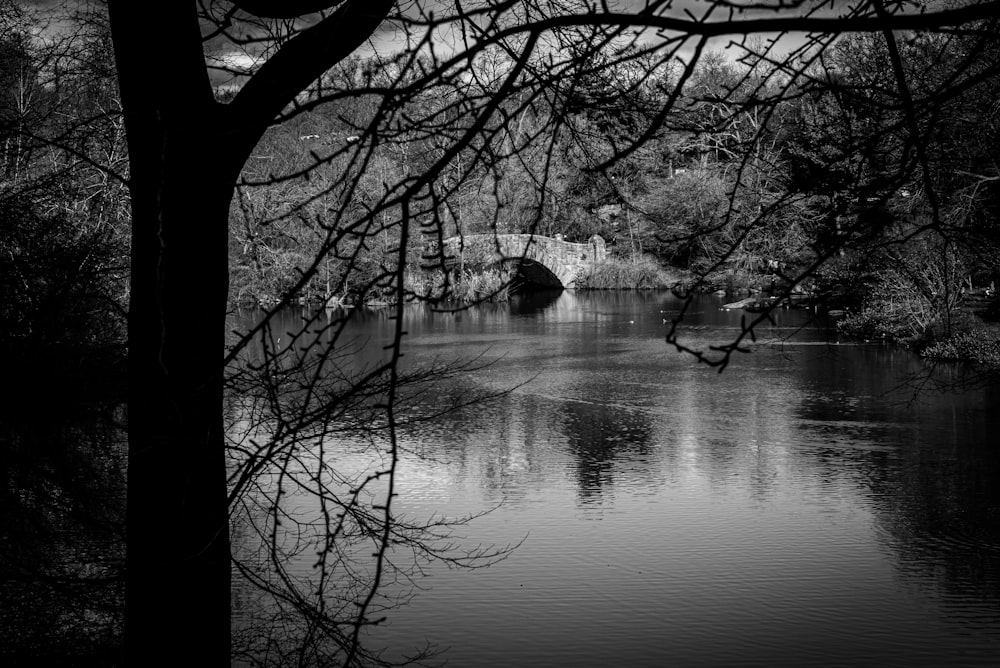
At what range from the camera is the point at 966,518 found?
26.0ft

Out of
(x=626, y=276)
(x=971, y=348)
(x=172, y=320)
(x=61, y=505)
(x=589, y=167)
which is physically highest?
(x=626, y=276)

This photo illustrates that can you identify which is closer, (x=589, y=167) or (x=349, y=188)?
(x=349, y=188)

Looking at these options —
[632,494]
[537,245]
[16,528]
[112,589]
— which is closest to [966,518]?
[632,494]

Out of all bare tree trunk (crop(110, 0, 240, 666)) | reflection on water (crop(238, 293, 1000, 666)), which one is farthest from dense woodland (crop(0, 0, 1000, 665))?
reflection on water (crop(238, 293, 1000, 666))

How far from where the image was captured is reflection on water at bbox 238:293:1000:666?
6137mm

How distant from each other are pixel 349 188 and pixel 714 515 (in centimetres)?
724

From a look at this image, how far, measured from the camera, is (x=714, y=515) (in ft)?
27.2

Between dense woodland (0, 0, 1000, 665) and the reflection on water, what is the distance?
25.7 inches

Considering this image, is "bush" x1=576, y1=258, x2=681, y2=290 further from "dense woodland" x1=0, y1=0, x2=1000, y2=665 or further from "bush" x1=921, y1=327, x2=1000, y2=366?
"bush" x1=921, y1=327, x2=1000, y2=366

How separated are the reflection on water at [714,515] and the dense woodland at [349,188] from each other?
654 millimetres

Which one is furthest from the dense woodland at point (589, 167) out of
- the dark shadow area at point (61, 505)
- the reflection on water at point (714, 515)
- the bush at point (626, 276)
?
the bush at point (626, 276)

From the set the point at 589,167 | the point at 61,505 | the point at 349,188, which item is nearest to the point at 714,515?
the point at 61,505

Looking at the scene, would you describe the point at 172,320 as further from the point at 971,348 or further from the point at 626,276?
the point at 626,276

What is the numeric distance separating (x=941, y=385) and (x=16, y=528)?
9.83 m
